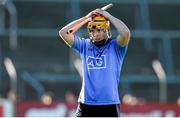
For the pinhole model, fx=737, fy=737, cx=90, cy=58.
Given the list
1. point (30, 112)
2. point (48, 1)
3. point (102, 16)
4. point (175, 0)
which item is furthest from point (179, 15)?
point (102, 16)

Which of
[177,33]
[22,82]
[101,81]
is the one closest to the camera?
[101,81]

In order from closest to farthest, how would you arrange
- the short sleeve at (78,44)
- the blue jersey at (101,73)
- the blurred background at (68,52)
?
the blue jersey at (101,73) < the short sleeve at (78,44) < the blurred background at (68,52)

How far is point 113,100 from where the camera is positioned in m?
7.20

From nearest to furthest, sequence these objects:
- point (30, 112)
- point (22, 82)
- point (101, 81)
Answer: point (101, 81)
point (30, 112)
point (22, 82)

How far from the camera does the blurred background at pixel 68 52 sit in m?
16.4

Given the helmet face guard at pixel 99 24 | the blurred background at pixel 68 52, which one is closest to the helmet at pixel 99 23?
the helmet face guard at pixel 99 24

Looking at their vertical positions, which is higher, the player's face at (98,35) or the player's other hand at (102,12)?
the player's other hand at (102,12)

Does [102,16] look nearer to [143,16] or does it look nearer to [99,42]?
[99,42]

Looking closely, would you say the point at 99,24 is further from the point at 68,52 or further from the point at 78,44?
the point at 68,52

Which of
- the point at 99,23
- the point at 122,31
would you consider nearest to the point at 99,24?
the point at 99,23

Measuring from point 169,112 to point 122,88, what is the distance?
3.23m

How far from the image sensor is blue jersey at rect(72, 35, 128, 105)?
7180mm

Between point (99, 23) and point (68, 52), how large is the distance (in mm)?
10516

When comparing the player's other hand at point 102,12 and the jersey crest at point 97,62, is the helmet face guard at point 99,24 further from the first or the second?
the jersey crest at point 97,62
